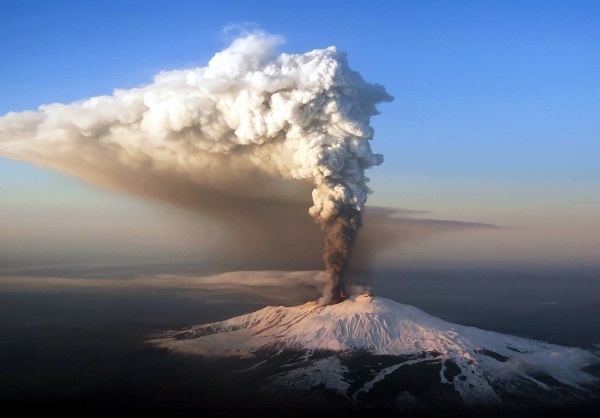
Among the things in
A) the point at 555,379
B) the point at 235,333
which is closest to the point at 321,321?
the point at 235,333

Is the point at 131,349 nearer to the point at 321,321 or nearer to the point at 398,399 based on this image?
the point at 321,321

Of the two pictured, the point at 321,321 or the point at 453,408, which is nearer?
the point at 453,408

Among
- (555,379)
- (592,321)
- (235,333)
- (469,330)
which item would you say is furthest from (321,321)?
(592,321)

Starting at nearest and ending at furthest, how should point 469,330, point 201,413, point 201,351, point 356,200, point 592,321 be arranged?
1. point 201,413
2. point 356,200
3. point 201,351
4. point 469,330
5. point 592,321

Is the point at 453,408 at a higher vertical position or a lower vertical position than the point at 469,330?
lower

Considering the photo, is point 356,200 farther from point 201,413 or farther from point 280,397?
point 201,413

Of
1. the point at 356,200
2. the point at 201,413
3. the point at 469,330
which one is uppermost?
the point at 356,200

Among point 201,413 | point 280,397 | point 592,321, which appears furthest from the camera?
point 592,321
